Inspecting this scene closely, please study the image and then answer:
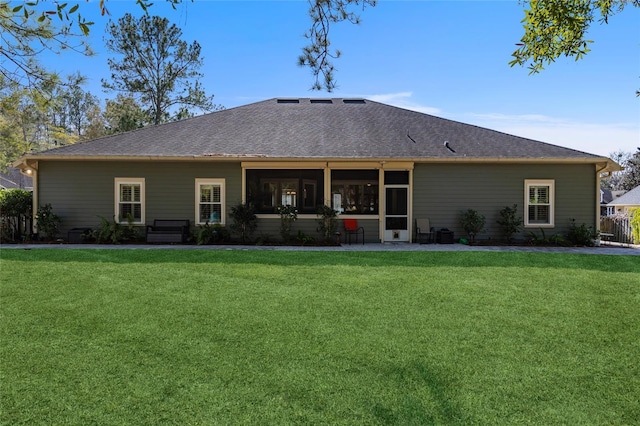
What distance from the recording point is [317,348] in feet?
13.0

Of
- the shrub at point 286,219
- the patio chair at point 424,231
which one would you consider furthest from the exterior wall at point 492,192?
the shrub at point 286,219

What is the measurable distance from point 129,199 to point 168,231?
179 centimetres

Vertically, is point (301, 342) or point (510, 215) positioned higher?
point (510, 215)

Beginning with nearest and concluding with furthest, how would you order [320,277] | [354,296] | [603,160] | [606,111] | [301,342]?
[301,342] → [354,296] → [320,277] → [606,111] → [603,160]

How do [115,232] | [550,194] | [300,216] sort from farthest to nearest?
[300,216], [550,194], [115,232]

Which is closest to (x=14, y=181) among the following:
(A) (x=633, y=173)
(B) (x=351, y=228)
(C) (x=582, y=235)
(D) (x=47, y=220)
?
(D) (x=47, y=220)

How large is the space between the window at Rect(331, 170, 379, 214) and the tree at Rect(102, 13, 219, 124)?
18092mm

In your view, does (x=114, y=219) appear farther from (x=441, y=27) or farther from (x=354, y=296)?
(x=441, y=27)

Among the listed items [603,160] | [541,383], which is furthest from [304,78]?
[603,160]

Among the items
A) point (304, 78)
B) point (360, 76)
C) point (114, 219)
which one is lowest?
point (114, 219)

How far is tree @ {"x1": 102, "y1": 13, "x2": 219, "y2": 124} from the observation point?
2517 centimetres

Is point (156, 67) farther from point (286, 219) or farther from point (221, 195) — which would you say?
point (286, 219)

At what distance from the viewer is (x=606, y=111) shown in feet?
32.5

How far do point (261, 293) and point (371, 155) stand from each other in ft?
25.9
